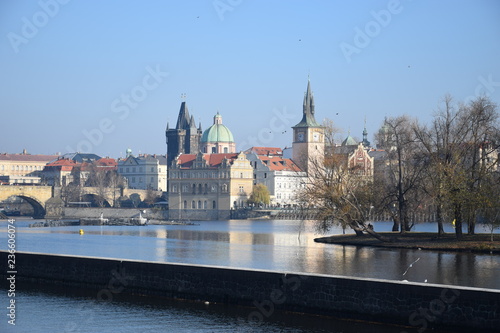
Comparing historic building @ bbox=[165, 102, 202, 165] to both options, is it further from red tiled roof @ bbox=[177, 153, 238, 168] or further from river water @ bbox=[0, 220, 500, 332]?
river water @ bbox=[0, 220, 500, 332]

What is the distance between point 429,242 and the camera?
5466 cm

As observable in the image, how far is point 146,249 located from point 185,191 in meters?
89.8

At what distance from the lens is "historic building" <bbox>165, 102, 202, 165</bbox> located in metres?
188

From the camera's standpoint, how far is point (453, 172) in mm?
52938

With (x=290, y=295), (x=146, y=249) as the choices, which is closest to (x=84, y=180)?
(x=146, y=249)

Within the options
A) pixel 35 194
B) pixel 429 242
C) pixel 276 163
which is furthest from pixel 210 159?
pixel 429 242

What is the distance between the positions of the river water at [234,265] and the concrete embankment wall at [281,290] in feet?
1.90

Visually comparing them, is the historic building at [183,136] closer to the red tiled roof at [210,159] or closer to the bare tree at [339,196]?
the red tiled roof at [210,159]

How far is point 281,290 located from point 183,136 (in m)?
160

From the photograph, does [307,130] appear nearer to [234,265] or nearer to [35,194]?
[35,194]

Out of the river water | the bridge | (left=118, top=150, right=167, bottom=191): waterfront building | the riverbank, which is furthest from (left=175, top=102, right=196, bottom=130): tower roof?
the riverbank

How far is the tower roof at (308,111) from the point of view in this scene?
161 metres

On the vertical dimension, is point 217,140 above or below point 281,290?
above

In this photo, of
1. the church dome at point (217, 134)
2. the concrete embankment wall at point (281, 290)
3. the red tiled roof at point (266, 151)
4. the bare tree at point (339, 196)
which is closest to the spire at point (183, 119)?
the church dome at point (217, 134)
